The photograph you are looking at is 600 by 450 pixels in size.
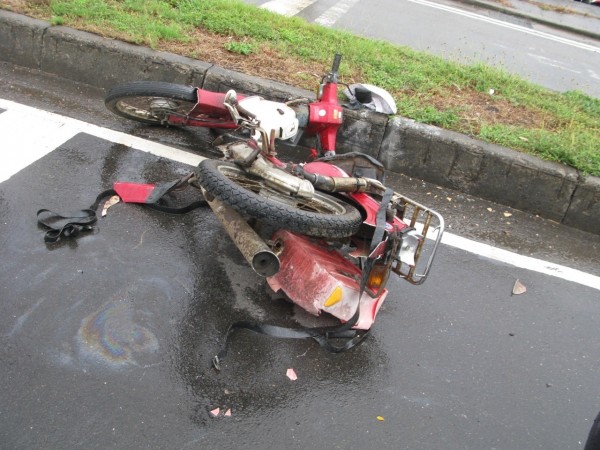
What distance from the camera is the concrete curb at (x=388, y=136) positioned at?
5.05m

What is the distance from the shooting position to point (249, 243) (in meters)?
3.32

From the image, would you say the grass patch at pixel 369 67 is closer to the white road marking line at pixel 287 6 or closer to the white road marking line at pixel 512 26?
the white road marking line at pixel 287 6

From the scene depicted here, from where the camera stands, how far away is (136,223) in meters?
3.92

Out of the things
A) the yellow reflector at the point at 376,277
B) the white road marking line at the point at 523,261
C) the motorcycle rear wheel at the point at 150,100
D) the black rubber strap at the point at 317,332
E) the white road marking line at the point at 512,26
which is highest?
the white road marking line at the point at 512,26

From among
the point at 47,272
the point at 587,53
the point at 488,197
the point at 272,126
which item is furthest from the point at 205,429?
the point at 587,53

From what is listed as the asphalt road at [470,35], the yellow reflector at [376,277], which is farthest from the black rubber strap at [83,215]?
the asphalt road at [470,35]

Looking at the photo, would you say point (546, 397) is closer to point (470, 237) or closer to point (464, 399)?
point (464, 399)

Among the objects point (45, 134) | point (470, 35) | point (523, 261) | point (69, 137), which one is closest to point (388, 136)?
point (523, 261)

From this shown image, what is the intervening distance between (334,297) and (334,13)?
7.70 metres

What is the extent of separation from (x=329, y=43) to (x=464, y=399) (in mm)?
4658

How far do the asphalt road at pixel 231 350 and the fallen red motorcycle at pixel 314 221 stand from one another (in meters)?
0.24

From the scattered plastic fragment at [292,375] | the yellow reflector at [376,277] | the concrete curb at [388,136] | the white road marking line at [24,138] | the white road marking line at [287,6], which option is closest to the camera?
the scattered plastic fragment at [292,375]

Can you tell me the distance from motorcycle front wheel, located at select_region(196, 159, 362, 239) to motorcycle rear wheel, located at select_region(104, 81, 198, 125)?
116 centimetres

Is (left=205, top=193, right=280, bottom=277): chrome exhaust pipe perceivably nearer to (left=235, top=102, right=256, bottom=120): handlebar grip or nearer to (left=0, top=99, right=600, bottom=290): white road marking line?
(left=235, top=102, right=256, bottom=120): handlebar grip
